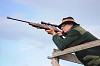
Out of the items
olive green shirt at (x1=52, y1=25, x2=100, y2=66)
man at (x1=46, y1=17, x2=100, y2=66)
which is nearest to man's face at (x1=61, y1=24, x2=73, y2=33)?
man at (x1=46, y1=17, x2=100, y2=66)

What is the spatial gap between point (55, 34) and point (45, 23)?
1.04 metres

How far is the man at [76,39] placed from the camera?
192 inches

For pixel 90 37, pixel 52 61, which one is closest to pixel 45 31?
pixel 52 61

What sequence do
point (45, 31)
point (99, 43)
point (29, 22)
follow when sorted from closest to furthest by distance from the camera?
point (99, 43) < point (45, 31) < point (29, 22)

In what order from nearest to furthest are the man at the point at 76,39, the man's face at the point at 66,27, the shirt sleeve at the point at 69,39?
the man at the point at 76,39, the shirt sleeve at the point at 69,39, the man's face at the point at 66,27

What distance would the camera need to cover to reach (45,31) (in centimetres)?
609

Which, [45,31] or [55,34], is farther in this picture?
[45,31]

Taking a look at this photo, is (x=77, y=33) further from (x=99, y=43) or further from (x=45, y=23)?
(x=45, y=23)

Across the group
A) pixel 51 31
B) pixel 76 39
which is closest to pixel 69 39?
pixel 76 39

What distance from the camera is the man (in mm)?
4879

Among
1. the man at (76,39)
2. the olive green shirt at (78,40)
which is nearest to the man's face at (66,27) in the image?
the man at (76,39)

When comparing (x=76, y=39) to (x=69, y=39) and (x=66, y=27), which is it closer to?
(x=69, y=39)

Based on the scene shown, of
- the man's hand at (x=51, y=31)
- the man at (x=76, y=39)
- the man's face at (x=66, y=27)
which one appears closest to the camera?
the man at (x=76, y=39)

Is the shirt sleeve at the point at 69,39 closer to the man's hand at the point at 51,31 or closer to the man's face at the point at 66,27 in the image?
the man's face at the point at 66,27
